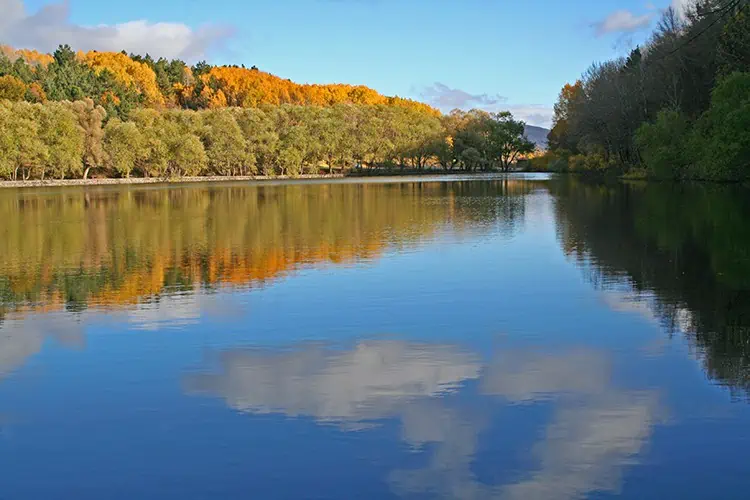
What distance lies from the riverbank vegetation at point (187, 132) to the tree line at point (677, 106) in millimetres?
34899

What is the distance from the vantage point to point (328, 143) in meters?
111

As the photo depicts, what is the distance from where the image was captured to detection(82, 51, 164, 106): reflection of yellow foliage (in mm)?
133625

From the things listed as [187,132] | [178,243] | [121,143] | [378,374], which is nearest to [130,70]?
[187,132]

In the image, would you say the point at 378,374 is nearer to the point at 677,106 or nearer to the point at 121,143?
the point at 677,106

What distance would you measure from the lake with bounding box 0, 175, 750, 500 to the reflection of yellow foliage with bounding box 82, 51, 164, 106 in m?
116

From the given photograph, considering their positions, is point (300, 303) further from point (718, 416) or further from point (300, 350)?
point (718, 416)

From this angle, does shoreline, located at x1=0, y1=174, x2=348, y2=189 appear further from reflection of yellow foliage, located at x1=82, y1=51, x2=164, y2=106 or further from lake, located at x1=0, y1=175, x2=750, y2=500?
lake, located at x1=0, y1=175, x2=750, y2=500

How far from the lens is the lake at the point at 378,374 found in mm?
5957

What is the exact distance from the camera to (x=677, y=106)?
5791 centimetres

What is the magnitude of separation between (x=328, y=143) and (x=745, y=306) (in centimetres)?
10135

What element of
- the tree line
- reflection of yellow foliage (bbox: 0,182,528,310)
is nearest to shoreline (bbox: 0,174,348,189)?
reflection of yellow foliage (bbox: 0,182,528,310)

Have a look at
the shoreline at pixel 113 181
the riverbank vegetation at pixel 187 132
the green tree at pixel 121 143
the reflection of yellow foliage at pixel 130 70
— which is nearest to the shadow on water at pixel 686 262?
the shoreline at pixel 113 181

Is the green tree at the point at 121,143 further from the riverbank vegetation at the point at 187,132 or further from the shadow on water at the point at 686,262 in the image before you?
the shadow on water at the point at 686,262

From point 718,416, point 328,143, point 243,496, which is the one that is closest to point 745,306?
point 718,416
